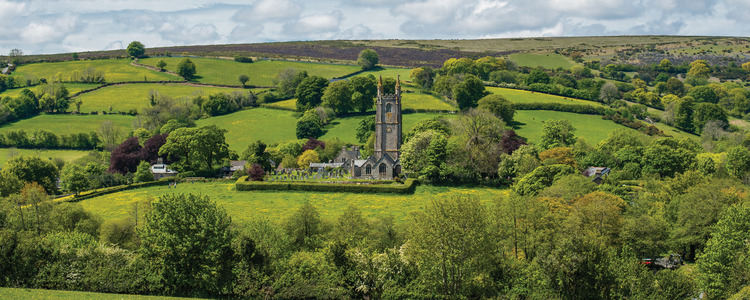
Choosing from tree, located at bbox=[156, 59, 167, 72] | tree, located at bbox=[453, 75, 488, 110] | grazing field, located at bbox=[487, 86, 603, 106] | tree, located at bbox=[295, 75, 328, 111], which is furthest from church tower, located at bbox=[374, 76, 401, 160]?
tree, located at bbox=[156, 59, 167, 72]

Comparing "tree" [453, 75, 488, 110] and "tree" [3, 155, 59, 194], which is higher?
"tree" [453, 75, 488, 110]

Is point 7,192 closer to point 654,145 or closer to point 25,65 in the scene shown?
point 654,145

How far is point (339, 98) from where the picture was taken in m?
112

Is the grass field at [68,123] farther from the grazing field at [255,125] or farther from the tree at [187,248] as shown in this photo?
the tree at [187,248]

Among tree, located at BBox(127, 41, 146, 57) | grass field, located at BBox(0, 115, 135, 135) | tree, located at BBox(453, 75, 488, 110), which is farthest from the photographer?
tree, located at BBox(127, 41, 146, 57)

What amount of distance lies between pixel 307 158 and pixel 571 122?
46016mm

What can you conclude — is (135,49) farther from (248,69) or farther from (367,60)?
(367,60)

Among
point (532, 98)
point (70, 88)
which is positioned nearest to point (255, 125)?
point (70, 88)

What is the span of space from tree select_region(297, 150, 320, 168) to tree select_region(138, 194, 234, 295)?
48814 mm

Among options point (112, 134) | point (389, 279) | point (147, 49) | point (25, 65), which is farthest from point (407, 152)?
point (147, 49)

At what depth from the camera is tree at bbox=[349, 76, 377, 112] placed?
111750 millimetres

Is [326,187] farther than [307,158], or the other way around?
[307,158]

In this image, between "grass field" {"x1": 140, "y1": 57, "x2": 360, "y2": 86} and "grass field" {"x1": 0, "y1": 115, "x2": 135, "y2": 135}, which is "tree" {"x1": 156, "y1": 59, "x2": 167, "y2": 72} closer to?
"grass field" {"x1": 140, "y1": 57, "x2": 360, "y2": 86}

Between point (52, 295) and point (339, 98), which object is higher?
point (339, 98)
